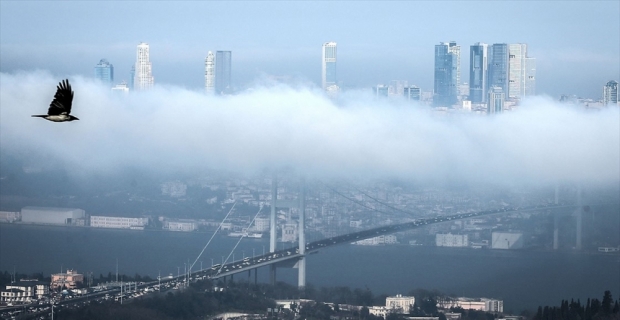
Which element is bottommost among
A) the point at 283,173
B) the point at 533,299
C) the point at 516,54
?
the point at 533,299

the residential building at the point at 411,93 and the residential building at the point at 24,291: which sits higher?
the residential building at the point at 411,93

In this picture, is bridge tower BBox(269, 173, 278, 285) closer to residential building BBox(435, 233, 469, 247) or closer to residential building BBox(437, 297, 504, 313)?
residential building BBox(435, 233, 469, 247)

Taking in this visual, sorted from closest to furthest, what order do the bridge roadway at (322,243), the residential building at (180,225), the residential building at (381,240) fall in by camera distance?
the bridge roadway at (322,243) → the residential building at (381,240) → the residential building at (180,225)

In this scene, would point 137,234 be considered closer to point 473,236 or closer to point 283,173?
point 283,173

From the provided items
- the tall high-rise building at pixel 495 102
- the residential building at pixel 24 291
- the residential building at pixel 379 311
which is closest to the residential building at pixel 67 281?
the residential building at pixel 24 291

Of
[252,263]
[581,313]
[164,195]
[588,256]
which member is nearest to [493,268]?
[588,256]

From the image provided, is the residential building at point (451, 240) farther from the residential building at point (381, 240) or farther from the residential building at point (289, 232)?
the residential building at point (289, 232)

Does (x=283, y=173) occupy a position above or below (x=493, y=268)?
above

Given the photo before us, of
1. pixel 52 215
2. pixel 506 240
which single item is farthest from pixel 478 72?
pixel 52 215
